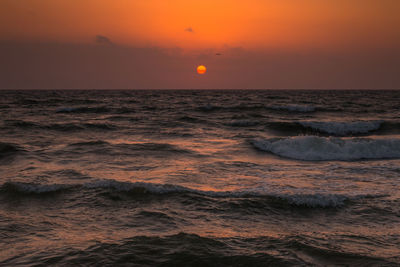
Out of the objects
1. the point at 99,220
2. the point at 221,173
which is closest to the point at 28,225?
the point at 99,220

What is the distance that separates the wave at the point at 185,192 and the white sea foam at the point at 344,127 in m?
13.8

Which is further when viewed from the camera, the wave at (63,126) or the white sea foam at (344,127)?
the white sea foam at (344,127)

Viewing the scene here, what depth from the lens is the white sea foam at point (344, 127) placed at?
19.2 m

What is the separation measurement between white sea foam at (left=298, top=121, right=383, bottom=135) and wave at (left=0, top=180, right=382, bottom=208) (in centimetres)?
1379

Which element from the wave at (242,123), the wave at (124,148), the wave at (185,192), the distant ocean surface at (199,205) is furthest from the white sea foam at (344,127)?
the wave at (185,192)

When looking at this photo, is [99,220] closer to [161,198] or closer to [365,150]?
[161,198]

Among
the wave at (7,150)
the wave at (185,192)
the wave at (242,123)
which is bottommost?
the wave at (7,150)

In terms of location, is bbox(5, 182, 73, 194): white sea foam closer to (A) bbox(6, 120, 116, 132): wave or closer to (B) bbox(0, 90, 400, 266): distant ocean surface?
(B) bbox(0, 90, 400, 266): distant ocean surface

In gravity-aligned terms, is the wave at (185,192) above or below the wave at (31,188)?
above

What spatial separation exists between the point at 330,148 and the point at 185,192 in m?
7.80

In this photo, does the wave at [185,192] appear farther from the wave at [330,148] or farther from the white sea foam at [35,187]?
the wave at [330,148]

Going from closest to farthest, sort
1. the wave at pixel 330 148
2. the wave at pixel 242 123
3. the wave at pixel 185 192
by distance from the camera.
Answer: the wave at pixel 185 192
the wave at pixel 330 148
the wave at pixel 242 123

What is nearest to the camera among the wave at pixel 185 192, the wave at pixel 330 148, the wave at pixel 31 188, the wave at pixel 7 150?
the wave at pixel 185 192

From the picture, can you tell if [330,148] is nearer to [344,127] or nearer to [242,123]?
[344,127]
